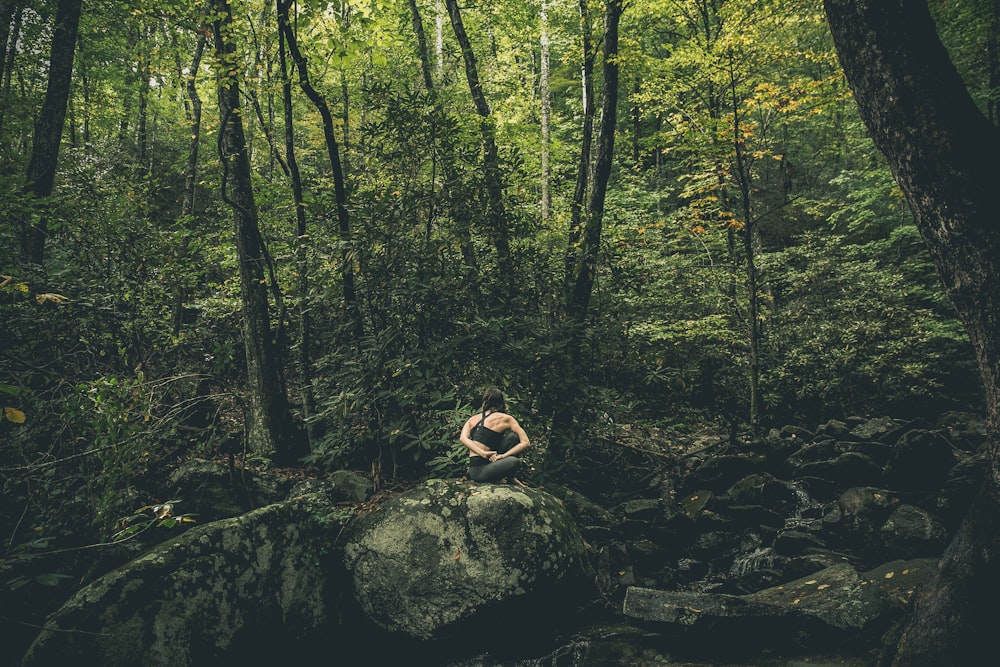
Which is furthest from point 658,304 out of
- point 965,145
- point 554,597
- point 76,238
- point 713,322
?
point 76,238

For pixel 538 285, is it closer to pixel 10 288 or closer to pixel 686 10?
pixel 10 288

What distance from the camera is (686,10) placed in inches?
535

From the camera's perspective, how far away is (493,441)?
6309 mm

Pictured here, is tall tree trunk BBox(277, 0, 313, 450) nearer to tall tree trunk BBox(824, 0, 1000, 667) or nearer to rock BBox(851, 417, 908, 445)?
tall tree trunk BBox(824, 0, 1000, 667)

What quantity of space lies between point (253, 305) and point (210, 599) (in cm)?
493

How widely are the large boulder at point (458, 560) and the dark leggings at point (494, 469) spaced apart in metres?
0.51

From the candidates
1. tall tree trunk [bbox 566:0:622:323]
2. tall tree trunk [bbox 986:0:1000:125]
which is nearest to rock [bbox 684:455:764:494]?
tall tree trunk [bbox 566:0:622:323]

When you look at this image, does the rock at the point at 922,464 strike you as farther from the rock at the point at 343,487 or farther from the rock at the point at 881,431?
the rock at the point at 343,487

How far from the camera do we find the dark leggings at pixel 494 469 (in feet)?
20.3

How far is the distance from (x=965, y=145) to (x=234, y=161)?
878cm

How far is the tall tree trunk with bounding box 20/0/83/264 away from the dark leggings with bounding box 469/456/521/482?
7.05 meters

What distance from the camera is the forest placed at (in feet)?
15.3

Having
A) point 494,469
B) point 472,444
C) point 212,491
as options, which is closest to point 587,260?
point 472,444

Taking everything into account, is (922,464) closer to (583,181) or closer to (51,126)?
(583,181)
